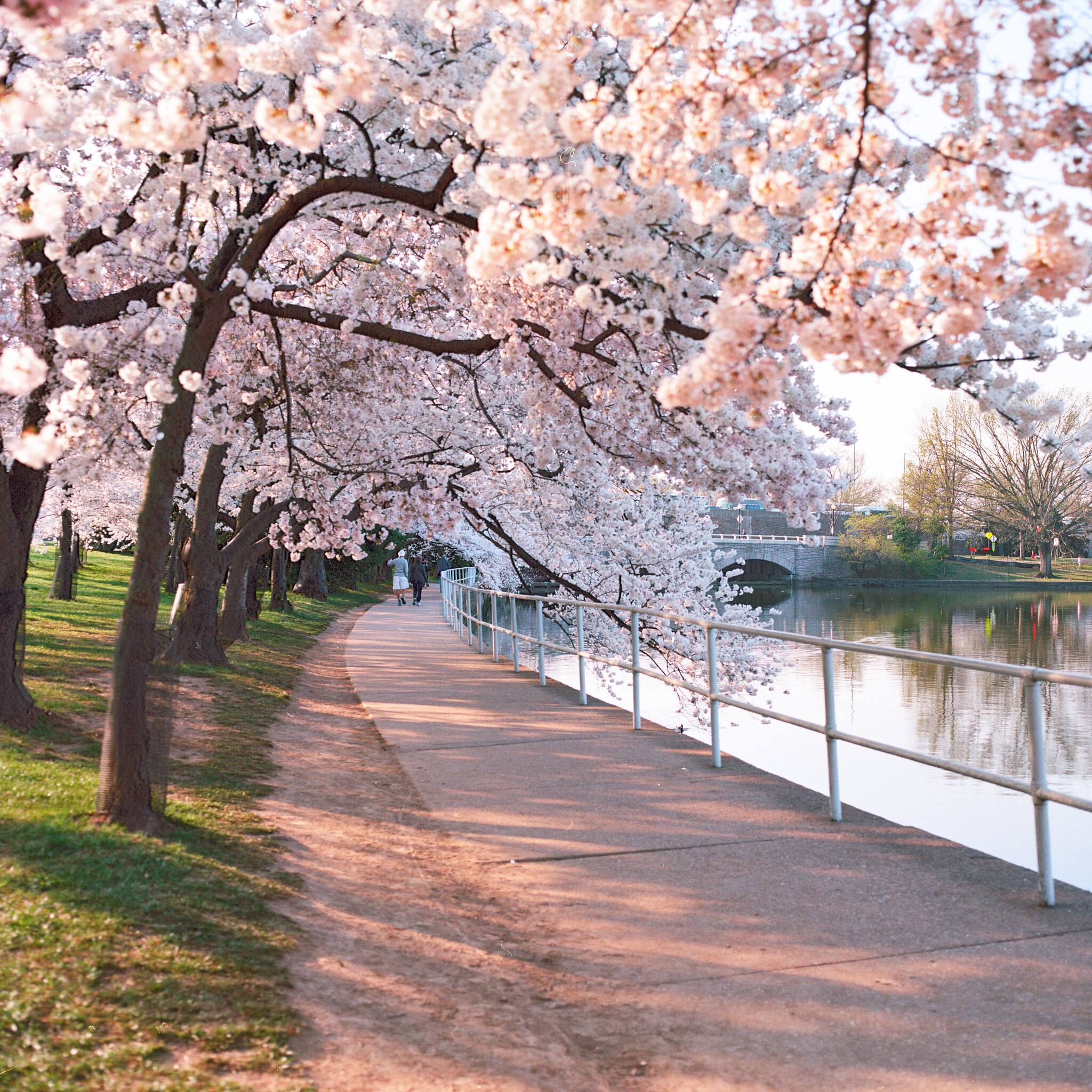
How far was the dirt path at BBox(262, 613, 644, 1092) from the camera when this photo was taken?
340 centimetres

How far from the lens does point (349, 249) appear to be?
10.5m

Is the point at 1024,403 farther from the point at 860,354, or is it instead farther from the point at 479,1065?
the point at 479,1065

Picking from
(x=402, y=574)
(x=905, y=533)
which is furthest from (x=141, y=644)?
(x=905, y=533)

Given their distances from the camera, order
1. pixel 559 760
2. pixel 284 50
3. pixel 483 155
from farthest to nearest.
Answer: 1. pixel 559 760
2. pixel 483 155
3. pixel 284 50

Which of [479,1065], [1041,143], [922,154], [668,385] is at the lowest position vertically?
[479,1065]

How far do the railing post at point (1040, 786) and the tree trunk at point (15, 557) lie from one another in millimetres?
6689

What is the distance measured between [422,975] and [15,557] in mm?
5512

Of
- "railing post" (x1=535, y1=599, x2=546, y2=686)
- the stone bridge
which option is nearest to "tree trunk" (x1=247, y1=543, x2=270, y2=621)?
"railing post" (x1=535, y1=599, x2=546, y2=686)

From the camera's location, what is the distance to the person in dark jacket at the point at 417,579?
36.3 meters

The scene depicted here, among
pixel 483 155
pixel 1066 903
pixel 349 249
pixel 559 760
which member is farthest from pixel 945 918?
pixel 349 249

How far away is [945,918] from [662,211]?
11.1 feet

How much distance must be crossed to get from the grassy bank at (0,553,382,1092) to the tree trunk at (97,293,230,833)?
0.64 ft

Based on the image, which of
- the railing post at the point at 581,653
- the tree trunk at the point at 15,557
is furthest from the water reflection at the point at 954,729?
the tree trunk at the point at 15,557

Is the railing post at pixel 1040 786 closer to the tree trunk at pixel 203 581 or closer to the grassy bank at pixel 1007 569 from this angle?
the tree trunk at pixel 203 581
